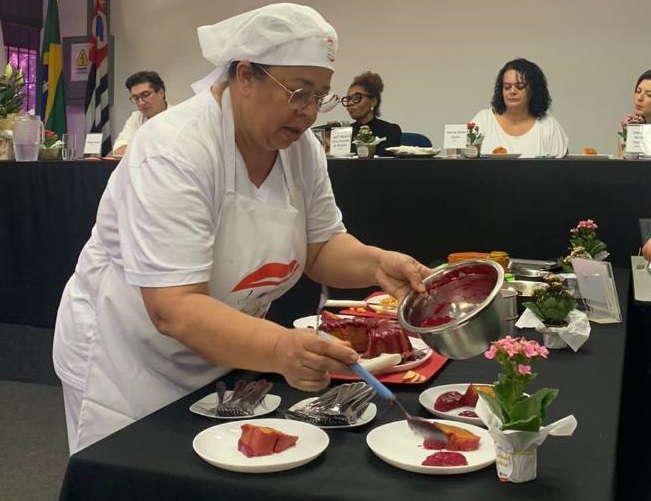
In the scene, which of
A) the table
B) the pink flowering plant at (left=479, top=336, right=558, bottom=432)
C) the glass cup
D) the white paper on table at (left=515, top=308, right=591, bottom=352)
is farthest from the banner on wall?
the pink flowering plant at (left=479, top=336, right=558, bottom=432)

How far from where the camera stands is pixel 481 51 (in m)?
5.15

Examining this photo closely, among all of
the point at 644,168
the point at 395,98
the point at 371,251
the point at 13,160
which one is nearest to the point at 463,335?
the point at 371,251

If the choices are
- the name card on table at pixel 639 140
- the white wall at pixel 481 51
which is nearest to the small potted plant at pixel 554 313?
the name card on table at pixel 639 140

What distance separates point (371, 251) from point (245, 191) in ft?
0.96

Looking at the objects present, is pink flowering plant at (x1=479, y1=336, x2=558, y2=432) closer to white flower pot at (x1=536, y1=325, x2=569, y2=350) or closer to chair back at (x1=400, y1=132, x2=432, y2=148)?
white flower pot at (x1=536, y1=325, x2=569, y2=350)

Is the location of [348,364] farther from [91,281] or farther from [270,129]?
[91,281]

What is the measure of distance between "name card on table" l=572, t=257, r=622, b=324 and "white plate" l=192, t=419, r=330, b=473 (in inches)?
35.7

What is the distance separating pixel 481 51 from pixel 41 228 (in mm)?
3076

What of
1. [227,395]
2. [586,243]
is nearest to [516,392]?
[227,395]

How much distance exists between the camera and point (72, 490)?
3.10ft

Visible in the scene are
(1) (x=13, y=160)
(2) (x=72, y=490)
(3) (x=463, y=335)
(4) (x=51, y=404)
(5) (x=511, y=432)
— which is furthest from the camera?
(1) (x=13, y=160)

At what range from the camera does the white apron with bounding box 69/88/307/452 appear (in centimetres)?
123

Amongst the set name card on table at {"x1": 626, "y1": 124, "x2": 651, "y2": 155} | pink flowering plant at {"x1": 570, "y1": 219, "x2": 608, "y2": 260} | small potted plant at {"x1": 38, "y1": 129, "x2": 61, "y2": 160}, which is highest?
name card on table at {"x1": 626, "y1": 124, "x2": 651, "y2": 155}

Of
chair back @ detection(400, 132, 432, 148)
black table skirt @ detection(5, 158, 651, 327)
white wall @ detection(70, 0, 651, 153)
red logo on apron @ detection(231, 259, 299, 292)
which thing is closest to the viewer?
red logo on apron @ detection(231, 259, 299, 292)
